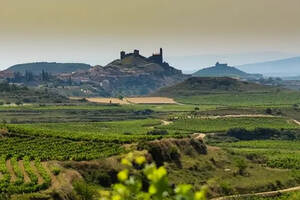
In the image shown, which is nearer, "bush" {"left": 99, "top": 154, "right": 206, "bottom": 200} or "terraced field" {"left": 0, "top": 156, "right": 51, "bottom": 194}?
"bush" {"left": 99, "top": 154, "right": 206, "bottom": 200}

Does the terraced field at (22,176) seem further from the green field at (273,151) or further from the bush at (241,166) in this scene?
the green field at (273,151)

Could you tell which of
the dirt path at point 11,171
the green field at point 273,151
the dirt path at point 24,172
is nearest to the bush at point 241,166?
the green field at point 273,151

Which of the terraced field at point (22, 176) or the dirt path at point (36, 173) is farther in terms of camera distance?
the dirt path at point (36, 173)

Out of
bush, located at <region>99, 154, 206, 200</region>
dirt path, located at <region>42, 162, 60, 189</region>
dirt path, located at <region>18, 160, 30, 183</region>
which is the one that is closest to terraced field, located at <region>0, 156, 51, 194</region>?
dirt path, located at <region>18, 160, 30, 183</region>

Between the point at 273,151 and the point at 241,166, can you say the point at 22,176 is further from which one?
the point at 273,151

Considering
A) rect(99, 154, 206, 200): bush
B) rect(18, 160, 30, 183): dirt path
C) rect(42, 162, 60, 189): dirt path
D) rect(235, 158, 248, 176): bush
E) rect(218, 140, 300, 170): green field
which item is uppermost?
rect(99, 154, 206, 200): bush

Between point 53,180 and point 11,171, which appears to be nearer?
point 53,180

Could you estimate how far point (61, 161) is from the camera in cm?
9112

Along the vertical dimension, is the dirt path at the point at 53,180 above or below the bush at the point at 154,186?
below

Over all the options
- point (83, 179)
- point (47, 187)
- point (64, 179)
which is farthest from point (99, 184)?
point (47, 187)

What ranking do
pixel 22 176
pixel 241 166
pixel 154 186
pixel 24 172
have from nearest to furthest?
1. pixel 154 186
2. pixel 22 176
3. pixel 24 172
4. pixel 241 166

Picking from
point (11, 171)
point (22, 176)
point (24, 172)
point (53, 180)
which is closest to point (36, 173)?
point (24, 172)

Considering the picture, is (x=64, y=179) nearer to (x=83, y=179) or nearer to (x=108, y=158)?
→ (x=83, y=179)

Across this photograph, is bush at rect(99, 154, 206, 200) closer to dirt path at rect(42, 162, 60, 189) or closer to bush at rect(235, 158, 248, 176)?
dirt path at rect(42, 162, 60, 189)
